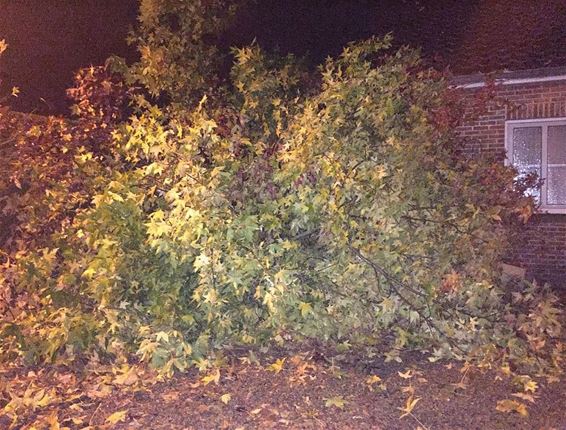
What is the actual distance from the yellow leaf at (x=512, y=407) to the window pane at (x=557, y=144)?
19.3ft

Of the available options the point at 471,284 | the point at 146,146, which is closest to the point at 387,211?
the point at 471,284

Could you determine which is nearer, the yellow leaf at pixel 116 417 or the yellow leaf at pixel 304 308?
the yellow leaf at pixel 116 417

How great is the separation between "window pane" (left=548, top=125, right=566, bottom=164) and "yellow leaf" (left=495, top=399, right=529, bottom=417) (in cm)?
588

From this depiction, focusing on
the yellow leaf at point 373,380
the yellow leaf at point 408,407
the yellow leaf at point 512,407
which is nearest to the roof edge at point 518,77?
the yellow leaf at point 373,380

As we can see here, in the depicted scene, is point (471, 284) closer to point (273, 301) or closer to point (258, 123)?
point (273, 301)

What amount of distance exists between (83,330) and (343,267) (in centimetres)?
218

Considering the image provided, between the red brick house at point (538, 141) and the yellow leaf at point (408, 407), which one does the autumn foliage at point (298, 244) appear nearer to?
the yellow leaf at point (408, 407)

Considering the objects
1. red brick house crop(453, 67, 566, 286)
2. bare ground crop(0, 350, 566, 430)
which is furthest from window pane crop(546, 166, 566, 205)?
Result: bare ground crop(0, 350, 566, 430)

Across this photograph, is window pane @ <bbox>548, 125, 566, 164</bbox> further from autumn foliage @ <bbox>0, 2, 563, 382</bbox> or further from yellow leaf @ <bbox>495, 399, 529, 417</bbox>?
yellow leaf @ <bbox>495, 399, 529, 417</bbox>

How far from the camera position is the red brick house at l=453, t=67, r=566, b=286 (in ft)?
30.9

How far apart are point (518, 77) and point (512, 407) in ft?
20.3

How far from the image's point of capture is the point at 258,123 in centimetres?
675

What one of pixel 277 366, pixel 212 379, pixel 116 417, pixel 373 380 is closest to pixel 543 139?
pixel 373 380

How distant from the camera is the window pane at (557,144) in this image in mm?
9594
